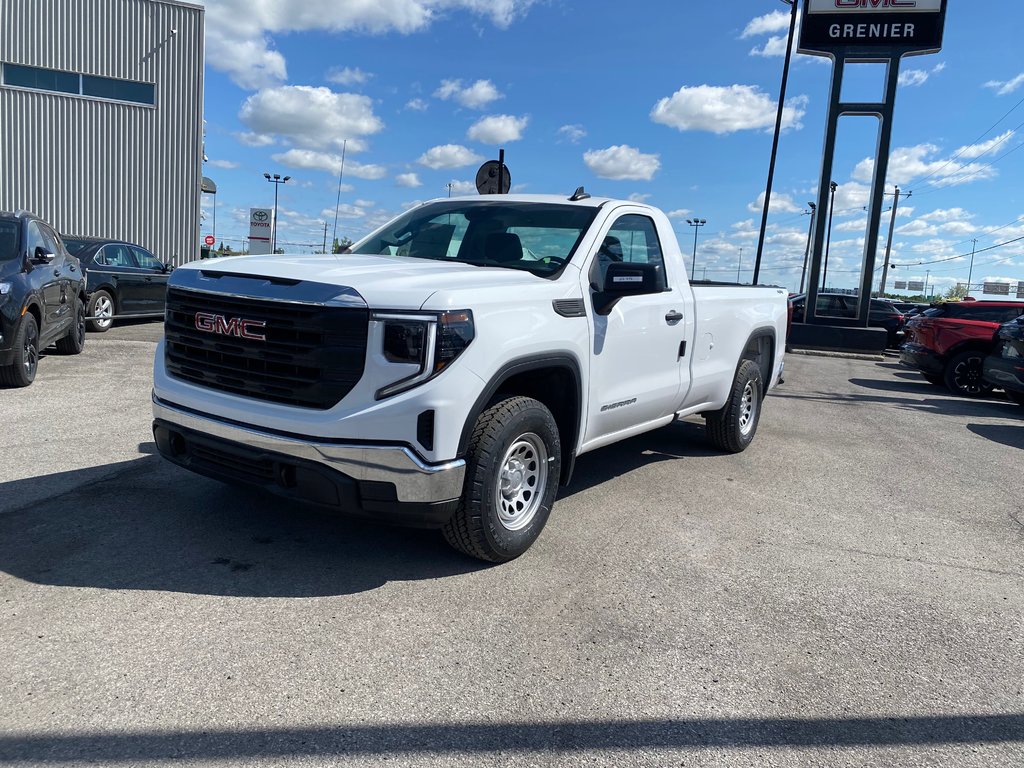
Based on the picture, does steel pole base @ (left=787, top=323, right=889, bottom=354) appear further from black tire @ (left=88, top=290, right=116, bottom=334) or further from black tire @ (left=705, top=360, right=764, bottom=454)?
black tire @ (left=88, top=290, right=116, bottom=334)

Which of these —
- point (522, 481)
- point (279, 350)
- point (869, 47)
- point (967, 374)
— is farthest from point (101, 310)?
point (869, 47)

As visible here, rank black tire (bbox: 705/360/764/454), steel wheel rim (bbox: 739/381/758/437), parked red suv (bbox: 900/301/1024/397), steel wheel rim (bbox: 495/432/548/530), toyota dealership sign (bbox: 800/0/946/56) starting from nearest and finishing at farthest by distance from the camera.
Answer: steel wheel rim (bbox: 495/432/548/530) → black tire (bbox: 705/360/764/454) → steel wheel rim (bbox: 739/381/758/437) → parked red suv (bbox: 900/301/1024/397) → toyota dealership sign (bbox: 800/0/946/56)

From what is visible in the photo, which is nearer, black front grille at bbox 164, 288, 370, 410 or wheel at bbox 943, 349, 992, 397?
black front grille at bbox 164, 288, 370, 410

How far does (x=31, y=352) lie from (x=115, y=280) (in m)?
6.01

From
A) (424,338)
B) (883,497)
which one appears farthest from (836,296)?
(424,338)

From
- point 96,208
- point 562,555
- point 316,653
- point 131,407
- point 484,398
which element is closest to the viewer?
point 316,653

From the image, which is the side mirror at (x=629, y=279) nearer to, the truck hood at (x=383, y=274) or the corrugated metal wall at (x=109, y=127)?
the truck hood at (x=383, y=274)

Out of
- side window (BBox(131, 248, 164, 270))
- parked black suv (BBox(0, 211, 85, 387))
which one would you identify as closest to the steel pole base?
side window (BBox(131, 248, 164, 270))

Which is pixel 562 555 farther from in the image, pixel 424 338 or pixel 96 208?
pixel 96 208

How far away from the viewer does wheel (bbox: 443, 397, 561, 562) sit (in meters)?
3.71

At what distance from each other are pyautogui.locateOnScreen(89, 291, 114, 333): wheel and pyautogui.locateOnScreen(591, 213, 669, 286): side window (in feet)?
36.2

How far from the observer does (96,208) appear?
87.8ft

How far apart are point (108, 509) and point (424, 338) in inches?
94.5

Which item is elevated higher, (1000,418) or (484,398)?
(484,398)
